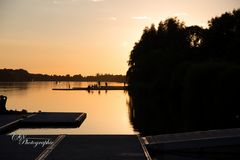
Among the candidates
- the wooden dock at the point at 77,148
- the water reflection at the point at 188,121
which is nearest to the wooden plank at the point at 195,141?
the wooden dock at the point at 77,148

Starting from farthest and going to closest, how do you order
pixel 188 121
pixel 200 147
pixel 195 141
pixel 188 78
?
pixel 188 78 < pixel 188 121 < pixel 195 141 < pixel 200 147

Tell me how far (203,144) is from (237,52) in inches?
1353

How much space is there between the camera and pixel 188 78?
3675 cm

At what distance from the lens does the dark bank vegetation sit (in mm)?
27797

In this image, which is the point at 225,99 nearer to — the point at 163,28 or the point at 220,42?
the point at 220,42

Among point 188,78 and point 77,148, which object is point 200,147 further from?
point 188,78

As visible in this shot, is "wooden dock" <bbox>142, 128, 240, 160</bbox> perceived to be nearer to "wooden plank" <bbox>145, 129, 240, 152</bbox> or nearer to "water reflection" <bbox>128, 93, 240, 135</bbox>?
"wooden plank" <bbox>145, 129, 240, 152</bbox>

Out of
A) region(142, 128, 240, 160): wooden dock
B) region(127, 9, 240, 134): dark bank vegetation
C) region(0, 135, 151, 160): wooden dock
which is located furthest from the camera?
region(127, 9, 240, 134): dark bank vegetation

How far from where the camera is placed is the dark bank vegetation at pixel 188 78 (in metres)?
27.8

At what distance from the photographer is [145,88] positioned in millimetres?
59562

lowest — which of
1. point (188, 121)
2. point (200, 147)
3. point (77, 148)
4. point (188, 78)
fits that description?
point (188, 121)

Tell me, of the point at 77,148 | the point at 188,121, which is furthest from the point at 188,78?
the point at 77,148

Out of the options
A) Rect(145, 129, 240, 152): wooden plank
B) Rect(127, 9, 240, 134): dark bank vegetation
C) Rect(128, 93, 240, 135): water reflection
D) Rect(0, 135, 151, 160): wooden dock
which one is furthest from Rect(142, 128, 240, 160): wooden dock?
Rect(127, 9, 240, 134): dark bank vegetation

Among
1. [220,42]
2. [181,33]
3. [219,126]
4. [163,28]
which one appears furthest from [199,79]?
[163,28]
